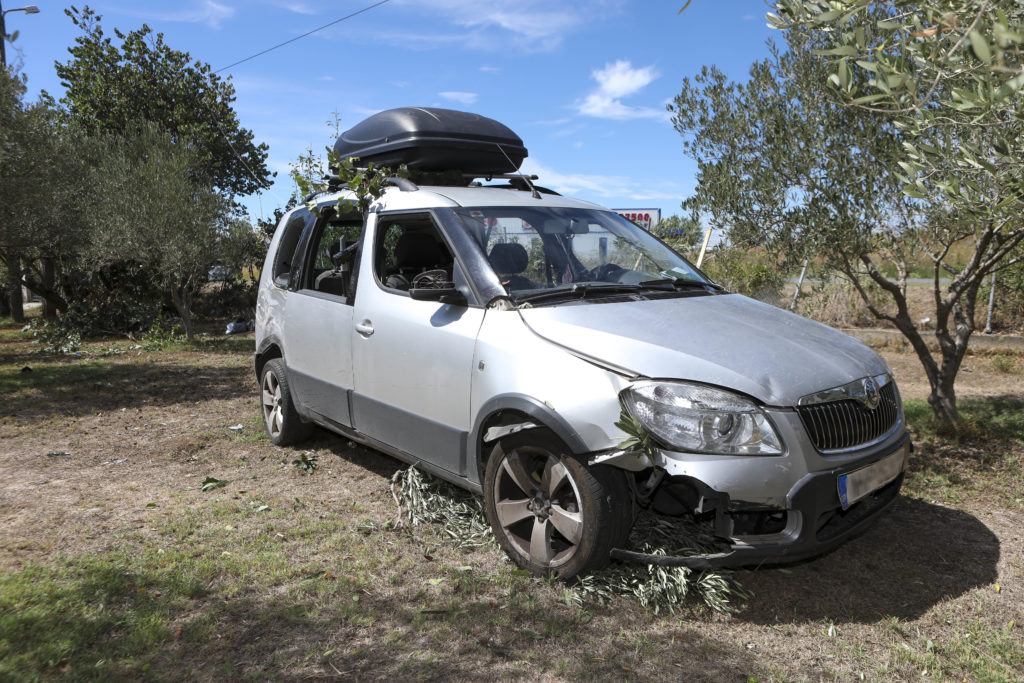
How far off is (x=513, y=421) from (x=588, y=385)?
Result: 501 mm

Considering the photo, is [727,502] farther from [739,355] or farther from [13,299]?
[13,299]

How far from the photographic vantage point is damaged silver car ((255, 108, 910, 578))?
3092 millimetres

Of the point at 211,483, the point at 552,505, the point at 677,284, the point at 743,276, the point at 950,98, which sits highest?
the point at 950,98

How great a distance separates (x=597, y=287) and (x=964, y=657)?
7.78 ft

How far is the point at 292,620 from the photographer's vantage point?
3.34 m

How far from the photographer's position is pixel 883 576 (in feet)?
12.6

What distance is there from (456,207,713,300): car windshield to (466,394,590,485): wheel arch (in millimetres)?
608

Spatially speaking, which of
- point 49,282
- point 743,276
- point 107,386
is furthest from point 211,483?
point 49,282

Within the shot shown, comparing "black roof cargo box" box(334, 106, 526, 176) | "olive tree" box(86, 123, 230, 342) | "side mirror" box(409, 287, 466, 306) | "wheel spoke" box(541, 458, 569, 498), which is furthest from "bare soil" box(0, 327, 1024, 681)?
"olive tree" box(86, 123, 230, 342)

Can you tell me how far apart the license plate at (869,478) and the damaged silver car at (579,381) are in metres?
0.01

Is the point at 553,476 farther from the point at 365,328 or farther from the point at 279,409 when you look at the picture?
the point at 279,409

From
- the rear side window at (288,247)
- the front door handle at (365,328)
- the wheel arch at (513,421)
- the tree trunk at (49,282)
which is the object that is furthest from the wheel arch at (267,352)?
the tree trunk at (49,282)

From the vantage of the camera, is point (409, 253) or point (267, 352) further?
point (267, 352)

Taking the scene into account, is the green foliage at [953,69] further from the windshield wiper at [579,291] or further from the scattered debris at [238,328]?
the scattered debris at [238,328]
